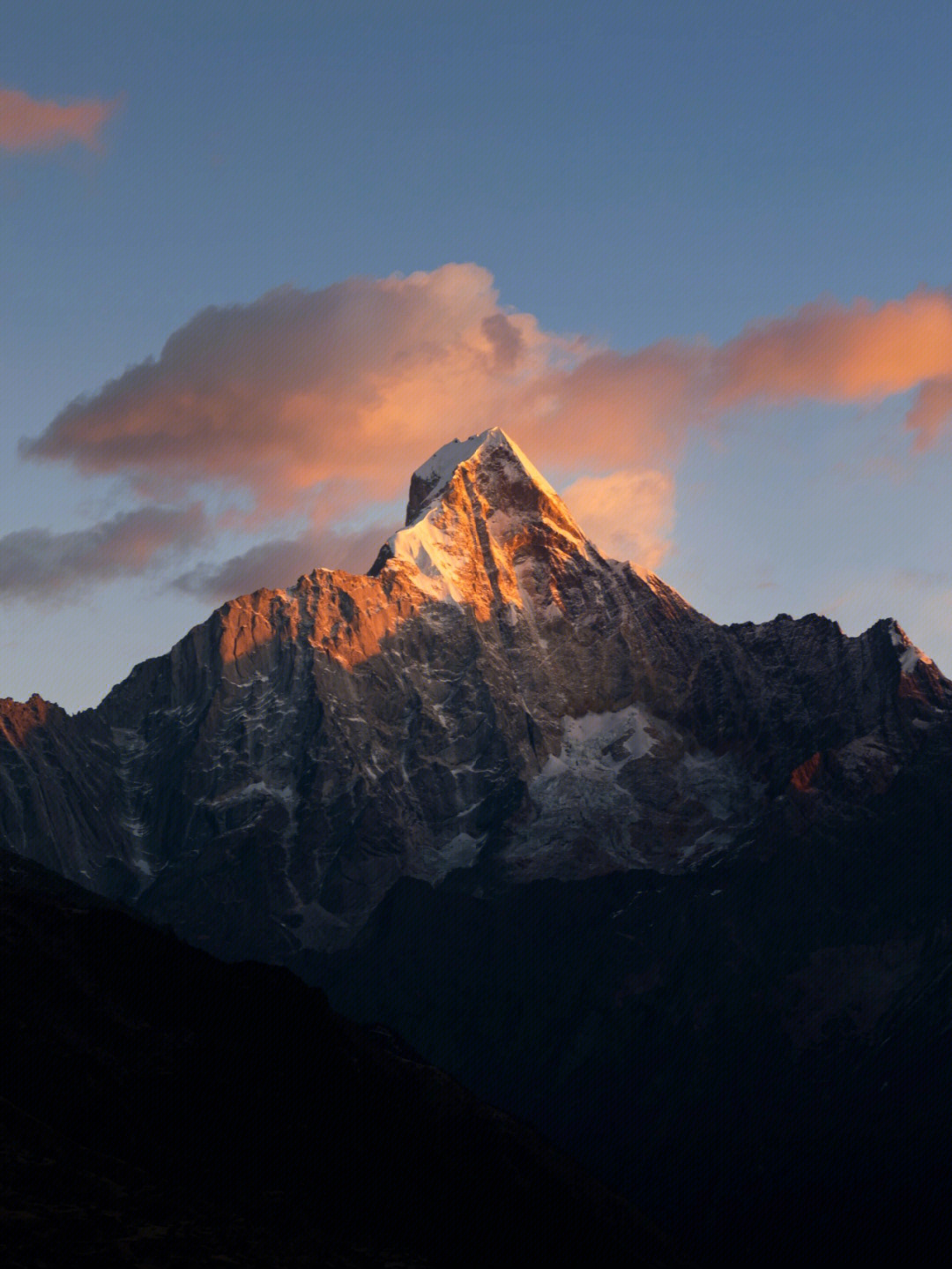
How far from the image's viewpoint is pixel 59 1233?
194m

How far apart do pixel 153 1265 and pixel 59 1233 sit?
8120mm

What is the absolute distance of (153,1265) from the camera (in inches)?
7648
